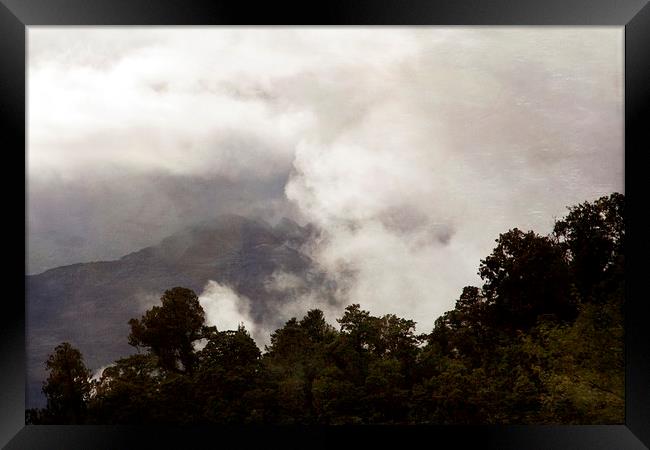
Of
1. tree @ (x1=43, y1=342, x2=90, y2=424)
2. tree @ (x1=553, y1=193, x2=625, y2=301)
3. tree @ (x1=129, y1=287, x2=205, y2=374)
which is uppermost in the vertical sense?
tree @ (x1=553, y1=193, x2=625, y2=301)

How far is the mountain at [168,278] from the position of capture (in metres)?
4.47

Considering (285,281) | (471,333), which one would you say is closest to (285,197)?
(285,281)

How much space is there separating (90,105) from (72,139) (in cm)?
31

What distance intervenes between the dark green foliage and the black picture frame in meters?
1.63

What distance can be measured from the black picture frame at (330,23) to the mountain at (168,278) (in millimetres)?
1548

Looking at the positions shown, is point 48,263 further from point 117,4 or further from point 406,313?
point 406,313

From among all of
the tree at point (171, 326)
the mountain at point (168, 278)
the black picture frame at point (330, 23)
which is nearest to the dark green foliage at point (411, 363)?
the tree at point (171, 326)

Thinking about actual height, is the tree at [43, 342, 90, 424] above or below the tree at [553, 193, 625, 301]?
below

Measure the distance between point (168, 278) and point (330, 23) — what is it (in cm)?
270

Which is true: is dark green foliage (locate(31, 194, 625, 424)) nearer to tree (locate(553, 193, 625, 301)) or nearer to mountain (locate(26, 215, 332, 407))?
tree (locate(553, 193, 625, 301))

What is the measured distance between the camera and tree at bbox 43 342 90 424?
447 cm

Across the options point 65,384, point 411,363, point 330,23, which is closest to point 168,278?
point 65,384

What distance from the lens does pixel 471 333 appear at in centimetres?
496

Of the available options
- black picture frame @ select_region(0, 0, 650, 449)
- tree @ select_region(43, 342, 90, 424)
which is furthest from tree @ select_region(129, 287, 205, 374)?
black picture frame @ select_region(0, 0, 650, 449)
